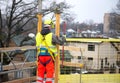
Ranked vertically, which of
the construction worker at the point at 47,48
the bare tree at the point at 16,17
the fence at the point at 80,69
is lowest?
the fence at the point at 80,69

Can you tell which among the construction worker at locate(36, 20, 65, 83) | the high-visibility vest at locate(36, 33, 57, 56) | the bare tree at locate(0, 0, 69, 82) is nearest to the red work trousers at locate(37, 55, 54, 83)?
the construction worker at locate(36, 20, 65, 83)

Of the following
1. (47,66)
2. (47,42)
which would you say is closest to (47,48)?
(47,42)

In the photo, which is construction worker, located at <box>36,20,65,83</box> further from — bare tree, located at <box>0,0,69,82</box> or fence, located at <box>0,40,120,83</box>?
bare tree, located at <box>0,0,69,82</box>

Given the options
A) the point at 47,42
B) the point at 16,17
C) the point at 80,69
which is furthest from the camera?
the point at 16,17

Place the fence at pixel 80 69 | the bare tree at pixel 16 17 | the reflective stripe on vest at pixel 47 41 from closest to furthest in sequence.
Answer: the reflective stripe on vest at pixel 47 41 < the fence at pixel 80 69 < the bare tree at pixel 16 17

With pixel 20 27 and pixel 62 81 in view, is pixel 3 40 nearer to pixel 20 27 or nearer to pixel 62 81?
pixel 20 27

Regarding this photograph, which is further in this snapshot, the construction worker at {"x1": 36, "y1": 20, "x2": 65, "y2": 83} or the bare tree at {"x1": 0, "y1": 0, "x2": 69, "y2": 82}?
the bare tree at {"x1": 0, "y1": 0, "x2": 69, "y2": 82}

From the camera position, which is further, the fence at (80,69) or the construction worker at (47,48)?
the fence at (80,69)

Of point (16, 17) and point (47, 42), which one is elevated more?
point (16, 17)

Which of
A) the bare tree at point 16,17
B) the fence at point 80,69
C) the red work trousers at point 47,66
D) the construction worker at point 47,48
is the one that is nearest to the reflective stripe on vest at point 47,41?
the construction worker at point 47,48

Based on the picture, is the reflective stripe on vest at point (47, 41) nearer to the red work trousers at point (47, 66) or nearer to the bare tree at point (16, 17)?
the red work trousers at point (47, 66)

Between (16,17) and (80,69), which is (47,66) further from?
(16,17)

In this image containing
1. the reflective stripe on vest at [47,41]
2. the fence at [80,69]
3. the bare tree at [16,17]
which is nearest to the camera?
the reflective stripe on vest at [47,41]

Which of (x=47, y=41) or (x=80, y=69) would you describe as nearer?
(x=47, y=41)
